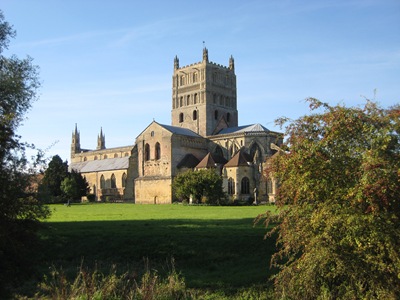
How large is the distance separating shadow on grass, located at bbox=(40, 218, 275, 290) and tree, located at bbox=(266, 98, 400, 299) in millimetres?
3439

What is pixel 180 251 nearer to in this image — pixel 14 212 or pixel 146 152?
pixel 14 212

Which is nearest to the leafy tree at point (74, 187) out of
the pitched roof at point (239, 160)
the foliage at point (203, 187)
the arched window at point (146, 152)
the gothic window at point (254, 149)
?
the arched window at point (146, 152)

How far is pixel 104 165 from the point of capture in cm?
Result: 8744

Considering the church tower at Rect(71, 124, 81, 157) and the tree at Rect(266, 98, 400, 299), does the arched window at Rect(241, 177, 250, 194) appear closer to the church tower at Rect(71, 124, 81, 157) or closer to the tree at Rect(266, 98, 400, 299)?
the tree at Rect(266, 98, 400, 299)

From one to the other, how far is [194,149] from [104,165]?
25486 millimetres

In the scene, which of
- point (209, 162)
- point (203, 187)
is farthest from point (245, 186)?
point (203, 187)

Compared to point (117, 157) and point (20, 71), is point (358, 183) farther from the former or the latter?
point (117, 157)

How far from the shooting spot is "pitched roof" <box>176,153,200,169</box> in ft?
214

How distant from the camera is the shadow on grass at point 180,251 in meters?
13.2

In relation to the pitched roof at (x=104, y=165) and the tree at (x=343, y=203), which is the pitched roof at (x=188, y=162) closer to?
the pitched roof at (x=104, y=165)

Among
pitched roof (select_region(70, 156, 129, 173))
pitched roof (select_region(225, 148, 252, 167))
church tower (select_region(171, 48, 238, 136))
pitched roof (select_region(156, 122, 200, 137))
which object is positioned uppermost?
church tower (select_region(171, 48, 238, 136))

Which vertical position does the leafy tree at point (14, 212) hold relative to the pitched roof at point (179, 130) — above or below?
below

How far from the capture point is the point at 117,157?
90938 mm

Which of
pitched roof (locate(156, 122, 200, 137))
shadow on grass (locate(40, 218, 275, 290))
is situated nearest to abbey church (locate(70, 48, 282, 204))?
pitched roof (locate(156, 122, 200, 137))
